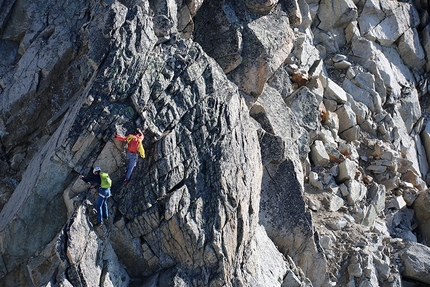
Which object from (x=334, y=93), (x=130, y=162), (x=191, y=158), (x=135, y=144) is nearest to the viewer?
(x=135, y=144)

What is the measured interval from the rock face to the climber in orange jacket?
366 millimetres

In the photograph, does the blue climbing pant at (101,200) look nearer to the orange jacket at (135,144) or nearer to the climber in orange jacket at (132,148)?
the climber in orange jacket at (132,148)

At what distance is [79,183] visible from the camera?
2273cm

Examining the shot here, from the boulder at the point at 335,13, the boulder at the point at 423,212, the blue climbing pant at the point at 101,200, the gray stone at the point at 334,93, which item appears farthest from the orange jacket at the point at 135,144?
the boulder at the point at 335,13

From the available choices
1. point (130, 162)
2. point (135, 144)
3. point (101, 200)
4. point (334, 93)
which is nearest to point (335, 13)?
point (334, 93)

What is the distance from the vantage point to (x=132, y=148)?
2272 centimetres

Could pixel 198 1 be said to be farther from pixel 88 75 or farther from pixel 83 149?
pixel 83 149

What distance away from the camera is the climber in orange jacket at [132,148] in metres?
22.7

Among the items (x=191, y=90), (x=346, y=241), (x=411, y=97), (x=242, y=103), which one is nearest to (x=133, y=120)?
(x=191, y=90)

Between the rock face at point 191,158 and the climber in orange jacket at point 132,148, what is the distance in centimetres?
37

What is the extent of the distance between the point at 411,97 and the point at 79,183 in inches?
1033

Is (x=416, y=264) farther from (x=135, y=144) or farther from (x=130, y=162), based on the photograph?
(x=135, y=144)

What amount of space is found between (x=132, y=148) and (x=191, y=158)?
93.5 inches

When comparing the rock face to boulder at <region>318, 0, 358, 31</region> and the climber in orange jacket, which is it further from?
boulder at <region>318, 0, 358, 31</region>
